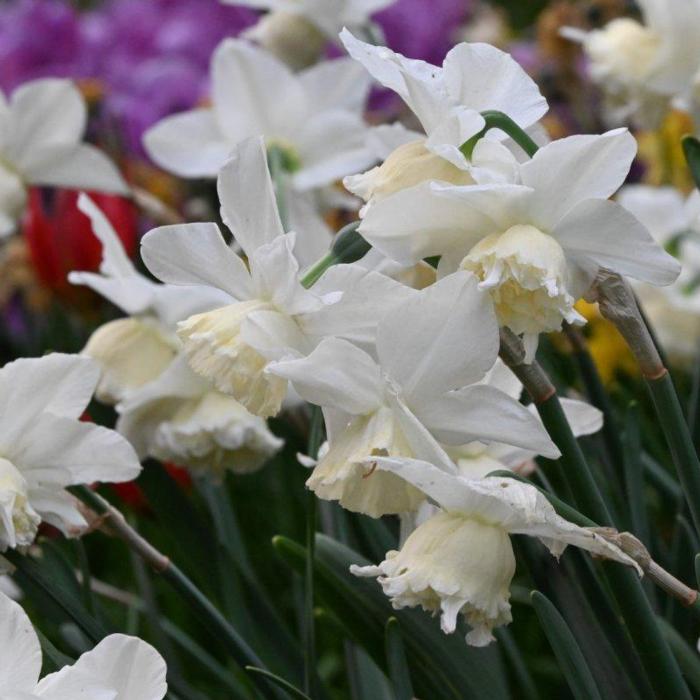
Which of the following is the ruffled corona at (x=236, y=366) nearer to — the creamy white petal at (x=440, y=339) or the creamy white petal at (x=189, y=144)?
the creamy white petal at (x=440, y=339)

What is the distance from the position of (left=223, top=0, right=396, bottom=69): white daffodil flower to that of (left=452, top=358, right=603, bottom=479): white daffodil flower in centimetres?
65

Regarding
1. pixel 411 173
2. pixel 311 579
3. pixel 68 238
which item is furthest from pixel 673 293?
pixel 411 173

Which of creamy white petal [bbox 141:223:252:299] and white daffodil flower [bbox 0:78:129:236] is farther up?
creamy white petal [bbox 141:223:252:299]

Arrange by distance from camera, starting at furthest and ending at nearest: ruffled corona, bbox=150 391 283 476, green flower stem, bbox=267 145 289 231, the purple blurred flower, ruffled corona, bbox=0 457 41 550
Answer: the purple blurred flower, green flower stem, bbox=267 145 289 231, ruffled corona, bbox=150 391 283 476, ruffled corona, bbox=0 457 41 550

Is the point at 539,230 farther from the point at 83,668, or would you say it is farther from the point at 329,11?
the point at 329,11

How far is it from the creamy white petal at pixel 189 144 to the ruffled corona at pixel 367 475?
77cm

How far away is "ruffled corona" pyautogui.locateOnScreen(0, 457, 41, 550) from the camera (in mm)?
692

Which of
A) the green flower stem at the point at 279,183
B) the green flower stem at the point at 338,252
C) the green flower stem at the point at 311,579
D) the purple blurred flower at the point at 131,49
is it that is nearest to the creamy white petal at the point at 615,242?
the green flower stem at the point at 338,252

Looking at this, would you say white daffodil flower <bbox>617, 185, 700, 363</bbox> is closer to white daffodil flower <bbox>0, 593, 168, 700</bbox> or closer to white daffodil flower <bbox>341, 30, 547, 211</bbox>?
white daffodil flower <bbox>341, 30, 547, 211</bbox>

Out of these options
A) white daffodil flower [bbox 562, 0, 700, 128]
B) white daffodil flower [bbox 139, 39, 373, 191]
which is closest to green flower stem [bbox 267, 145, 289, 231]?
white daffodil flower [bbox 139, 39, 373, 191]

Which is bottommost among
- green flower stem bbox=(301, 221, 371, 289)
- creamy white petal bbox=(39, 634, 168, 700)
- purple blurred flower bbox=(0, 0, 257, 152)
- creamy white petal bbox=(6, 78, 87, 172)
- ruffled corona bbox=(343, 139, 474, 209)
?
purple blurred flower bbox=(0, 0, 257, 152)

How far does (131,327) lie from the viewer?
1.04 meters

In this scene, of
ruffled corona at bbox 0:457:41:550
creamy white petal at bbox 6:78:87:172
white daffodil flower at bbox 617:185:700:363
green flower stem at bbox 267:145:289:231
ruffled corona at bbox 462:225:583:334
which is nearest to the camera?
ruffled corona at bbox 462:225:583:334

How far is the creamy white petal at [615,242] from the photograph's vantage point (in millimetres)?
624
